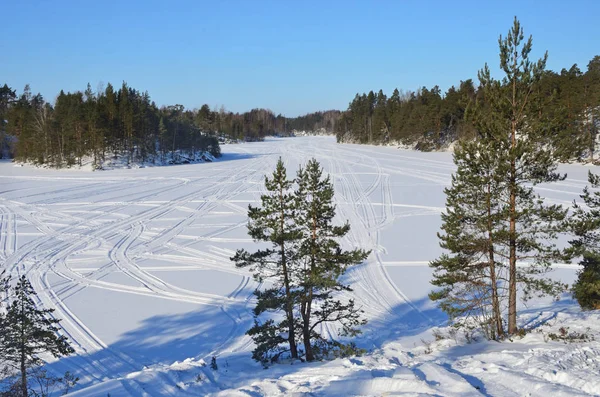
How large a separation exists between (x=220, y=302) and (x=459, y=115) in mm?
76188

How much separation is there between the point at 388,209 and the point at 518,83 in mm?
A: 22505

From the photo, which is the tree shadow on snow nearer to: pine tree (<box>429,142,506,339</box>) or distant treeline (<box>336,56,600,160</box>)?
pine tree (<box>429,142,506,339</box>)

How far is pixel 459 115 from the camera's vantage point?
267ft

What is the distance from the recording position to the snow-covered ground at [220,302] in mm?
7434

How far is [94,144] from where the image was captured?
64000 millimetres

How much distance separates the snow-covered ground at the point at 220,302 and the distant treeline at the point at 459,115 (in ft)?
16.8

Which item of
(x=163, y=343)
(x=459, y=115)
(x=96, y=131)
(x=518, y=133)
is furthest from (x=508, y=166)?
(x=459, y=115)

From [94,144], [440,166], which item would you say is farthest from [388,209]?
[94,144]

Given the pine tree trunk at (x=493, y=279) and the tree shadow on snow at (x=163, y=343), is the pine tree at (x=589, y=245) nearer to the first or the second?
the pine tree trunk at (x=493, y=279)

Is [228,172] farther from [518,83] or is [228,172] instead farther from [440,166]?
[518,83]

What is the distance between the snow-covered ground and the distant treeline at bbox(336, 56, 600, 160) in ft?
16.8

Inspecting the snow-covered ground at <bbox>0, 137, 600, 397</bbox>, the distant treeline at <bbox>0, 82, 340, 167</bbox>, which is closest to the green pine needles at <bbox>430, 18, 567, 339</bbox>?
the snow-covered ground at <bbox>0, 137, 600, 397</bbox>

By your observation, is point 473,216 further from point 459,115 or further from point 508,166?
point 459,115

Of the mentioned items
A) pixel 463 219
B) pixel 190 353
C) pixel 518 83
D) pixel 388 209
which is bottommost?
pixel 190 353
